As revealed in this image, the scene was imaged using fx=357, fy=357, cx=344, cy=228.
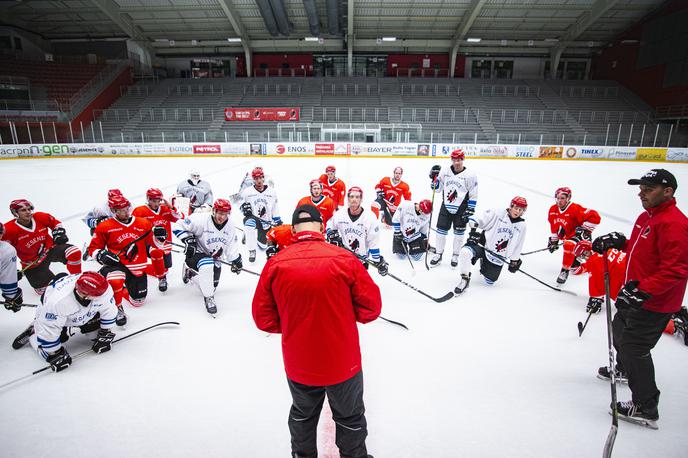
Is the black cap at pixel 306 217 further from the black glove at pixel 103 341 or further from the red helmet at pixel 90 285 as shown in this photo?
the black glove at pixel 103 341

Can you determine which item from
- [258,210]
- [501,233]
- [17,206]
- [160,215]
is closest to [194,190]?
[258,210]

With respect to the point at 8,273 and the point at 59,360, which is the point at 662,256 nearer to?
the point at 59,360

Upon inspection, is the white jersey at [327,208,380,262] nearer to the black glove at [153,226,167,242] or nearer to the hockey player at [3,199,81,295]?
the black glove at [153,226,167,242]

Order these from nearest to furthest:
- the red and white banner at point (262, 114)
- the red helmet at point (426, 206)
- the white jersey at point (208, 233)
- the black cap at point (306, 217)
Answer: the black cap at point (306, 217) < the white jersey at point (208, 233) < the red helmet at point (426, 206) < the red and white banner at point (262, 114)

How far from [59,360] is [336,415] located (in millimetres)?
2716

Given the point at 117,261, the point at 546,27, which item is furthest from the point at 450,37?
the point at 117,261

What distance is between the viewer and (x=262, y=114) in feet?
94.6

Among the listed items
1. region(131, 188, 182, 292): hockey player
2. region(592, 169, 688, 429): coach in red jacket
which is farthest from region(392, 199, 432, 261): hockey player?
region(131, 188, 182, 292): hockey player

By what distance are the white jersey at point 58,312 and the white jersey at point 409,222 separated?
4.23 meters

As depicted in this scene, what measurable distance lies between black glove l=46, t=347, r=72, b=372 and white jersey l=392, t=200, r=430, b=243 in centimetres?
459

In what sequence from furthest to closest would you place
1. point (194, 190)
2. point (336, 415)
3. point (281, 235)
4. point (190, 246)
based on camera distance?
point (194, 190) < point (190, 246) < point (281, 235) < point (336, 415)

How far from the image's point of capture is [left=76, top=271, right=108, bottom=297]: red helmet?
3.02 meters

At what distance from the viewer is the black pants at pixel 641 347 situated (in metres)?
2.42

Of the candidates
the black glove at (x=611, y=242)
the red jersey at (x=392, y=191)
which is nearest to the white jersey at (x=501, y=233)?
the black glove at (x=611, y=242)
